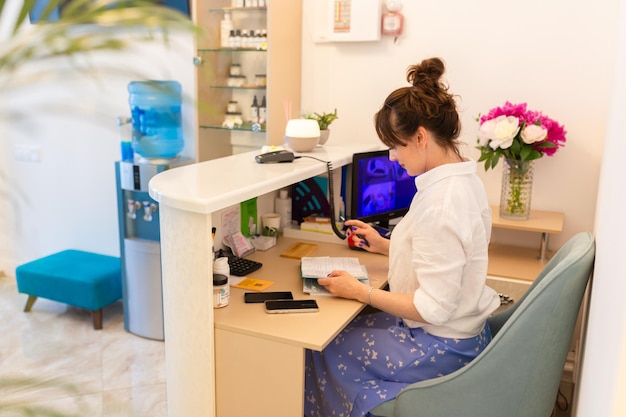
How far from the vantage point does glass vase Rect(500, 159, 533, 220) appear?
2701mm

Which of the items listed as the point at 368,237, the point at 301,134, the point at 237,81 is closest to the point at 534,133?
the point at 368,237

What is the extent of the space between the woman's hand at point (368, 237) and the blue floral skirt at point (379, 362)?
1.25 feet

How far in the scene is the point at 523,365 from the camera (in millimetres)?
1646

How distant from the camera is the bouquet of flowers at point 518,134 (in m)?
2.58

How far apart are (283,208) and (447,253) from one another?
1.16 m

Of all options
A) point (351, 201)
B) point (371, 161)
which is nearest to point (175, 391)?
point (351, 201)

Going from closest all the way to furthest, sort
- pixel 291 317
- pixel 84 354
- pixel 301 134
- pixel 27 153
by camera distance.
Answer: pixel 291 317
pixel 301 134
pixel 84 354
pixel 27 153

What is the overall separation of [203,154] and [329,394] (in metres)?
1.81

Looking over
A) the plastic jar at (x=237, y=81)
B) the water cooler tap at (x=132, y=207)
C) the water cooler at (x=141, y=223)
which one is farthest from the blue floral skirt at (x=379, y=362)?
the plastic jar at (x=237, y=81)

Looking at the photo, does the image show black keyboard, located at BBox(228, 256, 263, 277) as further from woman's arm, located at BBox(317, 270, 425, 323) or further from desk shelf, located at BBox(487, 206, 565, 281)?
desk shelf, located at BBox(487, 206, 565, 281)

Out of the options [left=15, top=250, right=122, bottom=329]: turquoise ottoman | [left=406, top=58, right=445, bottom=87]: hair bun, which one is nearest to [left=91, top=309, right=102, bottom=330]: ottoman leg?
[left=15, top=250, right=122, bottom=329]: turquoise ottoman

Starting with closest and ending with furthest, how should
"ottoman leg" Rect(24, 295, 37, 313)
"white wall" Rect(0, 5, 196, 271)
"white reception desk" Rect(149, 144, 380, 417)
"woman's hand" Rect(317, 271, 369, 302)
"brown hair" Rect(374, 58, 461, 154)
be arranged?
"white reception desk" Rect(149, 144, 380, 417) < "brown hair" Rect(374, 58, 461, 154) < "woman's hand" Rect(317, 271, 369, 302) < "white wall" Rect(0, 5, 196, 271) < "ottoman leg" Rect(24, 295, 37, 313)

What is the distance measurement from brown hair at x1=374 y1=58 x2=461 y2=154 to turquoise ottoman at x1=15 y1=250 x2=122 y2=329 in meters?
2.28

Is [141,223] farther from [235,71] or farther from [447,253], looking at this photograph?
[447,253]
